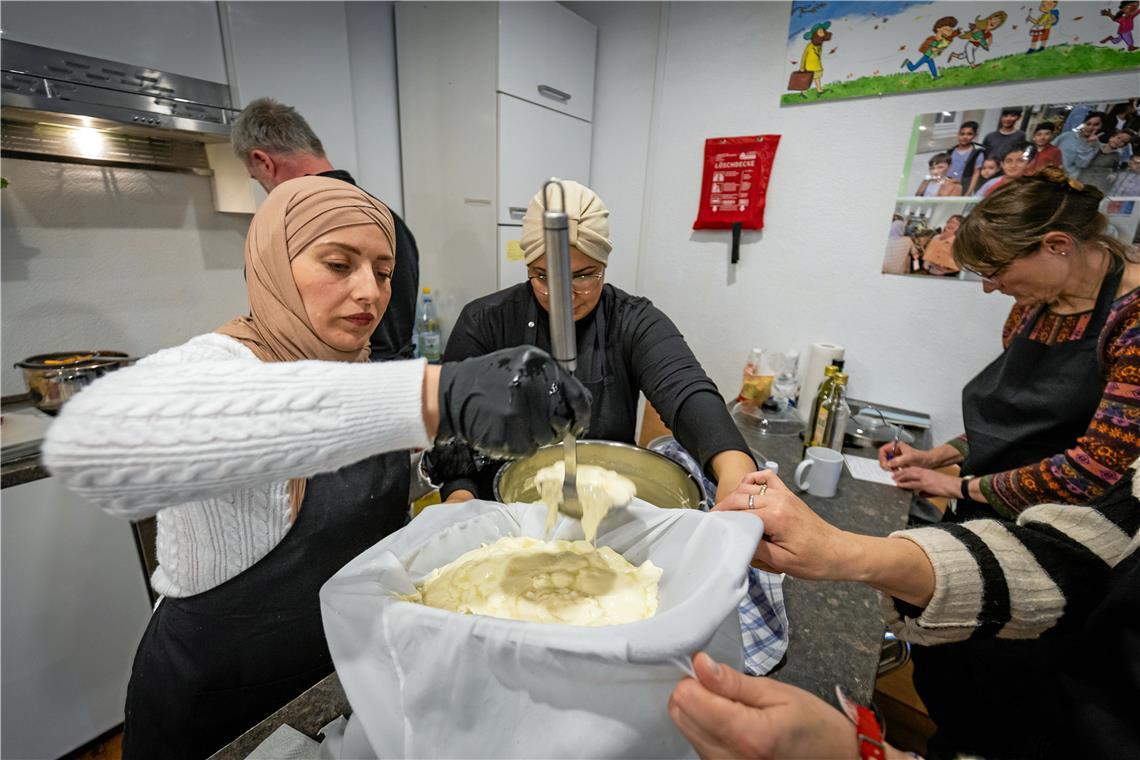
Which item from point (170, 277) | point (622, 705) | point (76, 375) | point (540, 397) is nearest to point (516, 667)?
point (622, 705)

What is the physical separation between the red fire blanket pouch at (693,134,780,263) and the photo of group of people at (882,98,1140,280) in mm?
518

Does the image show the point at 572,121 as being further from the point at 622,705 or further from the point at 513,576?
the point at 622,705

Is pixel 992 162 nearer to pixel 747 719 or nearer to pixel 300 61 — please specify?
pixel 747 719

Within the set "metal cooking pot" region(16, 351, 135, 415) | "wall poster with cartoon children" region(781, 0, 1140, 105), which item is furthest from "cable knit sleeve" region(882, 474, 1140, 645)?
"metal cooking pot" region(16, 351, 135, 415)

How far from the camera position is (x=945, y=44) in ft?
5.60

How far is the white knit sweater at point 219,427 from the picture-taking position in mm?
411

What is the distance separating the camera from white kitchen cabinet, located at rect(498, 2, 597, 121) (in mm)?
1906

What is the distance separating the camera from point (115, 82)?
1.30m

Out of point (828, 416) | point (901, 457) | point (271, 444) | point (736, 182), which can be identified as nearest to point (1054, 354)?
point (901, 457)

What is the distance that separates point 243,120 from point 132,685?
1495mm

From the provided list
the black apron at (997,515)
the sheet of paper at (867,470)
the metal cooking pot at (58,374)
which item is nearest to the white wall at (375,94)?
the metal cooking pot at (58,374)

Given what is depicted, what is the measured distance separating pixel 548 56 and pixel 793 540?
86.9 inches

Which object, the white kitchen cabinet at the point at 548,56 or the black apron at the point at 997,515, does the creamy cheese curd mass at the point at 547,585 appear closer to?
the black apron at the point at 997,515

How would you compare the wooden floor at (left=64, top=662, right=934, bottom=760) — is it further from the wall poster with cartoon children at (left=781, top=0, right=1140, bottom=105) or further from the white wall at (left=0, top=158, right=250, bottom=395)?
the white wall at (left=0, top=158, right=250, bottom=395)
